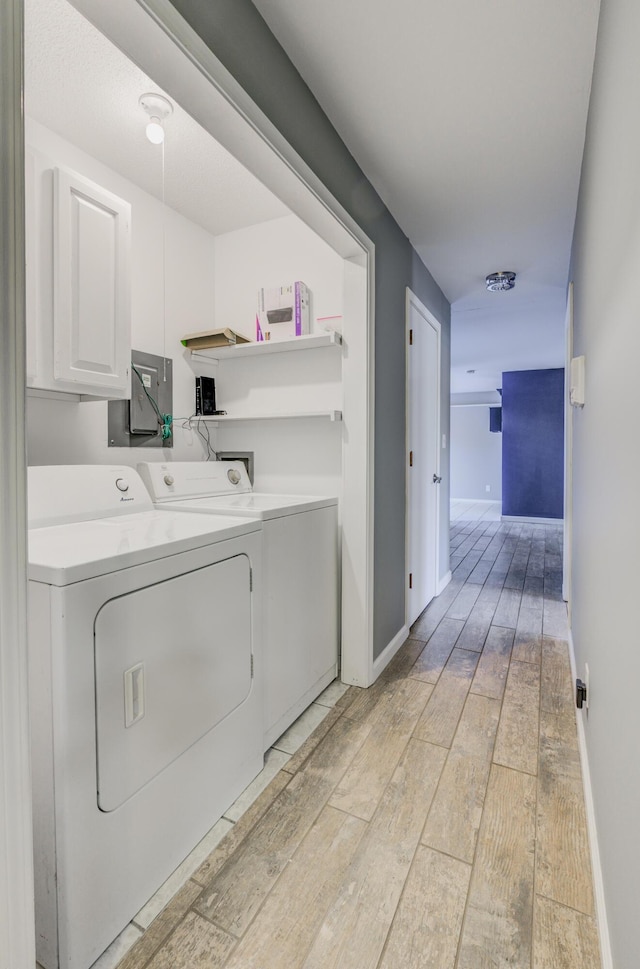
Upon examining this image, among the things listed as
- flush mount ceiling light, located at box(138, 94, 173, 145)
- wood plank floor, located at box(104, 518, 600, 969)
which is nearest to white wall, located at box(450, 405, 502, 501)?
wood plank floor, located at box(104, 518, 600, 969)

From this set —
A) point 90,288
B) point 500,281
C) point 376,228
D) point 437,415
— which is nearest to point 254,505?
point 90,288

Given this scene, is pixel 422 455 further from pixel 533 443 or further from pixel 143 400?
pixel 533 443

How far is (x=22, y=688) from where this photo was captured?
760mm

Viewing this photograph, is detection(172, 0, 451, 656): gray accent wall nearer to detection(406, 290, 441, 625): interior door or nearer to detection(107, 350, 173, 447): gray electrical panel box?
detection(406, 290, 441, 625): interior door

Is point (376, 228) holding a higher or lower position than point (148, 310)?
higher

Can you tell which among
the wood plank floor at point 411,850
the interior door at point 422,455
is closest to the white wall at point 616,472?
the wood plank floor at point 411,850

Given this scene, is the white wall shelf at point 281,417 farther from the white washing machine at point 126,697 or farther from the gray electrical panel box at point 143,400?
the white washing machine at point 126,697

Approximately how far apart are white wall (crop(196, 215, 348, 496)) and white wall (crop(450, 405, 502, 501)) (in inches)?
328

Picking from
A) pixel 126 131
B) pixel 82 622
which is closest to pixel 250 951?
pixel 82 622

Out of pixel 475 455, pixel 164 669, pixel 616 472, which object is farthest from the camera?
pixel 475 455

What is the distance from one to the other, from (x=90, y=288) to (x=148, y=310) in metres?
0.66

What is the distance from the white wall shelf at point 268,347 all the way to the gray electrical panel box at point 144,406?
0.82ft

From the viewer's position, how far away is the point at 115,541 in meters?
1.25

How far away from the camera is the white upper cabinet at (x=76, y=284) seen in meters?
1.51
